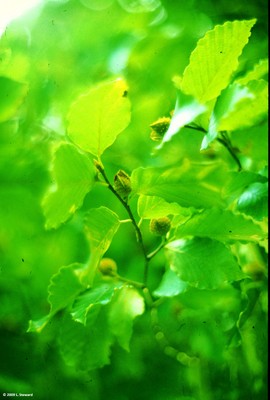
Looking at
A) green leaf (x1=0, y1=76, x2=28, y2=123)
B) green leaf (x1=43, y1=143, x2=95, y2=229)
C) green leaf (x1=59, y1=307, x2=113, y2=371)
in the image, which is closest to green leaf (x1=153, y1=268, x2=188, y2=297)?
green leaf (x1=59, y1=307, x2=113, y2=371)

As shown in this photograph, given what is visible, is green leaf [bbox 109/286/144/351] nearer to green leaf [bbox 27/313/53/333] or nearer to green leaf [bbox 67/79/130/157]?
green leaf [bbox 27/313/53/333]

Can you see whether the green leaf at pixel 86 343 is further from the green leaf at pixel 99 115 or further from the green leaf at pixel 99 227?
the green leaf at pixel 99 115

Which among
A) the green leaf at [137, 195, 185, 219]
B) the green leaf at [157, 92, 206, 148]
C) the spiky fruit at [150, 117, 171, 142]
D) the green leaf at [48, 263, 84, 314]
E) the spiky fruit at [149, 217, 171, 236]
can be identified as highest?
the green leaf at [157, 92, 206, 148]

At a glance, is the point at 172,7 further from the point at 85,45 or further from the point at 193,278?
the point at 193,278

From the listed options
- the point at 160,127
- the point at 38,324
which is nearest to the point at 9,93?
the point at 160,127

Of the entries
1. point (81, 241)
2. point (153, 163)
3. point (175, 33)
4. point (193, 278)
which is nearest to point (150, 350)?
point (81, 241)

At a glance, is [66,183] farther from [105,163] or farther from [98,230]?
[105,163]
